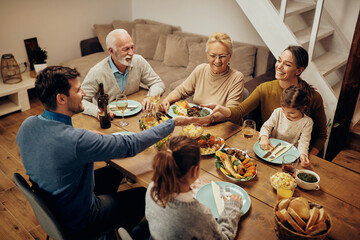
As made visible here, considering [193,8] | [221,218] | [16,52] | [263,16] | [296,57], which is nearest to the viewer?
[221,218]

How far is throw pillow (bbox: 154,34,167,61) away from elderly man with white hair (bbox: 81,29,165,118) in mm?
2051

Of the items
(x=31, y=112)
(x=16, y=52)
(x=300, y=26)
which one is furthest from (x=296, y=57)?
(x=16, y=52)

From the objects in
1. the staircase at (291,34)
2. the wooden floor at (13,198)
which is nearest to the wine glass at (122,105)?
the wooden floor at (13,198)

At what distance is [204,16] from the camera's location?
15.4 ft

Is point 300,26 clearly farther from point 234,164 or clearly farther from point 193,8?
point 234,164

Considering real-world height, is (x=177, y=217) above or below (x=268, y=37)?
below

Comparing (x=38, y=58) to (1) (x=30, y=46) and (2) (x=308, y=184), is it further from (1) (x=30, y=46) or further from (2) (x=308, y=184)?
(2) (x=308, y=184)

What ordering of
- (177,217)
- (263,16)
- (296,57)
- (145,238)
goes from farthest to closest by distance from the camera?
(263,16)
(296,57)
(145,238)
(177,217)

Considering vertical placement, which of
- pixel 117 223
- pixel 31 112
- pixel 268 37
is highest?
pixel 268 37

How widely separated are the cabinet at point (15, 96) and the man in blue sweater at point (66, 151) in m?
2.79

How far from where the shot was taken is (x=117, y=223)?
1.73 metres

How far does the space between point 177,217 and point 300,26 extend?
3379mm

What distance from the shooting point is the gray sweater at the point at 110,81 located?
2.48 m

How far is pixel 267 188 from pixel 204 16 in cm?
371
